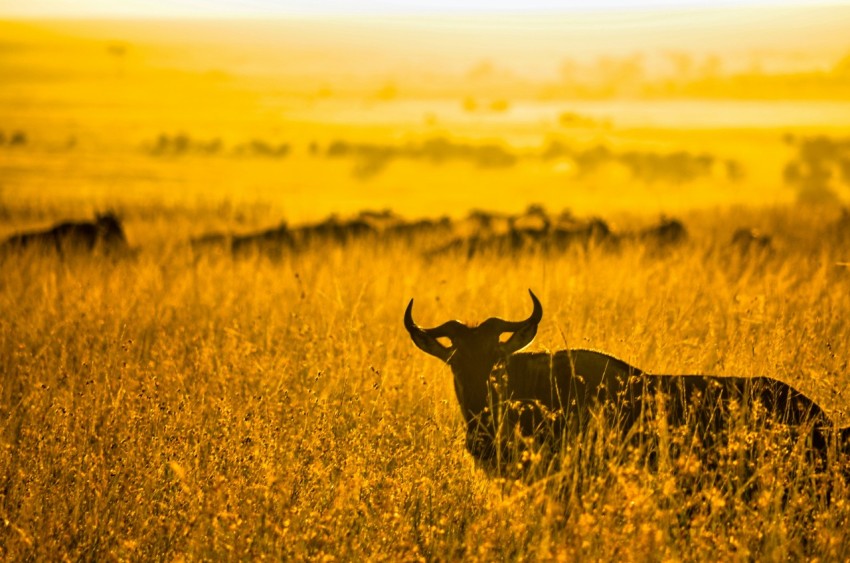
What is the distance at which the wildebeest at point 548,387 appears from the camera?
17.7 ft

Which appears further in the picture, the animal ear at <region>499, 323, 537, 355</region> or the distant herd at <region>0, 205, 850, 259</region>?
the distant herd at <region>0, 205, 850, 259</region>

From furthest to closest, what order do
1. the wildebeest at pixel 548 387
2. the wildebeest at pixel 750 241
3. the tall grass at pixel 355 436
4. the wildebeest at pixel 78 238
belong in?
the wildebeest at pixel 78 238
the wildebeest at pixel 750 241
the wildebeest at pixel 548 387
the tall grass at pixel 355 436

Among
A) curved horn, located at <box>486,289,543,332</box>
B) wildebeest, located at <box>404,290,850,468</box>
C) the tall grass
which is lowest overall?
the tall grass

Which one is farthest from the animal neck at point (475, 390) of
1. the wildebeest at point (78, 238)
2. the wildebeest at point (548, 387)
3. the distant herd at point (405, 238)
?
the wildebeest at point (78, 238)

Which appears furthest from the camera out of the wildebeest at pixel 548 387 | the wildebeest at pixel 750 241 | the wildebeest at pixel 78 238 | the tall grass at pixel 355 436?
the wildebeest at pixel 78 238

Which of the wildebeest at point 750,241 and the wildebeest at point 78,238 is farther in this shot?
the wildebeest at point 78,238

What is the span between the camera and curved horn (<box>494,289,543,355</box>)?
18.7 feet

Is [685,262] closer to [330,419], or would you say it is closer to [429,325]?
[429,325]

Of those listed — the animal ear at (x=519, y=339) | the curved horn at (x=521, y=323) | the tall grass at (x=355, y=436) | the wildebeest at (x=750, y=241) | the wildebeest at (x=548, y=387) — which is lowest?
the tall grass at (x=355, y=436)

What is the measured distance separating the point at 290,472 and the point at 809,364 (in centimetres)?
331

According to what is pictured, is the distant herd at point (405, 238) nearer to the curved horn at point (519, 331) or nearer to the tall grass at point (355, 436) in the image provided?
the tall grass at point (355, 436)

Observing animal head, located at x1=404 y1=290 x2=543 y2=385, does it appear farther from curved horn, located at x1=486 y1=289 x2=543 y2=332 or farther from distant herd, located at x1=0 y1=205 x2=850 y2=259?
distant herd, located at x1=0 y1=205 x2=850 y2=259

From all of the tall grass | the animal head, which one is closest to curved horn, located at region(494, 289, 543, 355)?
the animal head

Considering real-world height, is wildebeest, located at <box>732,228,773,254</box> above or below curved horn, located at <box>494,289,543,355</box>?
above
